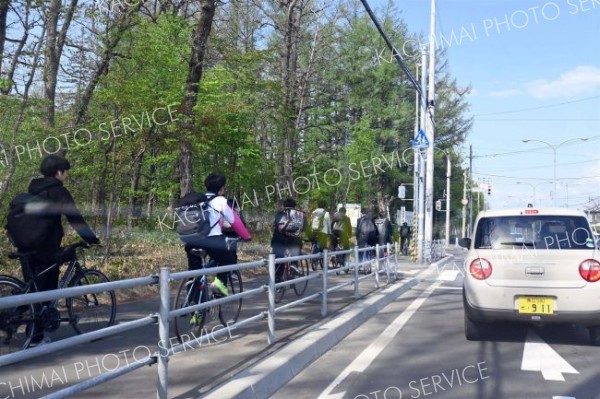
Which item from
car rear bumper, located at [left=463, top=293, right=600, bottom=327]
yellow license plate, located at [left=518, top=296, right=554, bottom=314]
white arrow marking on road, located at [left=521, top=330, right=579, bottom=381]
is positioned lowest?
white arrow marking on road, located at [left=521, top=330, right=579, bottom=381]

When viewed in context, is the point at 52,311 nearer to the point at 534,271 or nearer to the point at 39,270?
the point at 39,270

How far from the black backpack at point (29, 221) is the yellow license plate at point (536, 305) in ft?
17.4

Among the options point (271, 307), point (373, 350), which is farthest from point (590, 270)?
point (271, 307)

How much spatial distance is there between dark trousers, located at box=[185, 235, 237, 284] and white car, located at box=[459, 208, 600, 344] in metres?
2.97

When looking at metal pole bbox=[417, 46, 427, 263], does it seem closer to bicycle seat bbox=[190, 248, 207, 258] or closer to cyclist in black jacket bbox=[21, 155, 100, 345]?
bicycle seat bbox=[190, 248, 207, 258]

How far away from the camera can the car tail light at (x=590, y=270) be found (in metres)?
7.38

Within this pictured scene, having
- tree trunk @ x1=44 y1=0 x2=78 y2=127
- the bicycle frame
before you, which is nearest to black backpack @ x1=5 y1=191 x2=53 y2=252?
the bicycle frame

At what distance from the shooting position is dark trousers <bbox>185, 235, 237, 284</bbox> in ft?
23.8

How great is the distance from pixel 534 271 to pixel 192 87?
9.87 metres

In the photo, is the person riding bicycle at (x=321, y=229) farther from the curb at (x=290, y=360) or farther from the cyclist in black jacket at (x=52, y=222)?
the cyclist in black jacket at (x=52, y=222)

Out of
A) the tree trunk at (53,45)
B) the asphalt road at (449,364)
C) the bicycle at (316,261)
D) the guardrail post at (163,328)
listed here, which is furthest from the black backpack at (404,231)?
the guardrail post at (163,328)

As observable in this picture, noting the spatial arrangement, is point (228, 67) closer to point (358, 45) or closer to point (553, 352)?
point (553, 352)

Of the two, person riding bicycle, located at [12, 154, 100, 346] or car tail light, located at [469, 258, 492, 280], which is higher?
person riding bicycle, located at [12, 154, 100, 346]

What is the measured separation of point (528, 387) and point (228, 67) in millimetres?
14759
